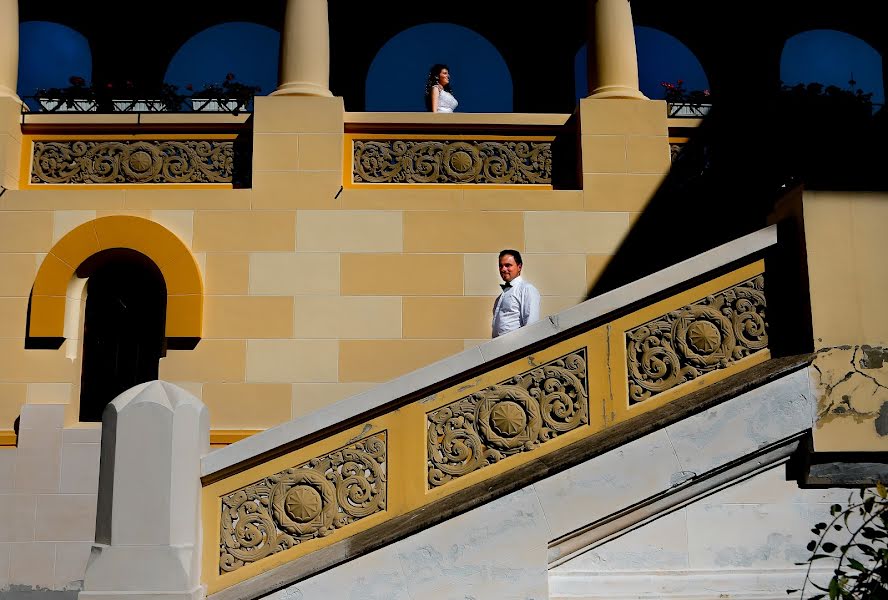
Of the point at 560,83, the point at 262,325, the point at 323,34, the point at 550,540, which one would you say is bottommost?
the point at 550,540

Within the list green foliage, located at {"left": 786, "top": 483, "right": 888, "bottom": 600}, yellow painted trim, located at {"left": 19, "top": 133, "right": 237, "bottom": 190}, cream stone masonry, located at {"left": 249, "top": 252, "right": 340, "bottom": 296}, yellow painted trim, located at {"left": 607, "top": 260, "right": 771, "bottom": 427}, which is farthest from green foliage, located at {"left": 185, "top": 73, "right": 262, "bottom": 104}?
green foliage, located at {"left": 786, "top": 483, "right": 888, "bottom": 600}

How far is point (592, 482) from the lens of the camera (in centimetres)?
520

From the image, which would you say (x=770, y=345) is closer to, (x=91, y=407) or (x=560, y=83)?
(x=91, y=407)

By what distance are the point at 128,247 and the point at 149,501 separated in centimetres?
517

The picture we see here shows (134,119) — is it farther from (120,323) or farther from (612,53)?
(612,53)

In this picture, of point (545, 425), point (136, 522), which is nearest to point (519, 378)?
point (545, 425)

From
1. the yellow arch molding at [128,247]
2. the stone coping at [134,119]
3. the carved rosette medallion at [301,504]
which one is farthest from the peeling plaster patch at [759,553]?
the stone coping at [134,119]

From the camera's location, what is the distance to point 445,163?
10336mm

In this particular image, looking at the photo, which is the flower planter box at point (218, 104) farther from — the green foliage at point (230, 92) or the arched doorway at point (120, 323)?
the arched doorway at point (120, 323)

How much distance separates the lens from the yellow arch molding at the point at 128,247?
966 cm

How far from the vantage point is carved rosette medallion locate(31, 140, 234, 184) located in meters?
10.3

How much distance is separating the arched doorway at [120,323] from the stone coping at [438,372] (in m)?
4.74

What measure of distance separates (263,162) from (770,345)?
620cm

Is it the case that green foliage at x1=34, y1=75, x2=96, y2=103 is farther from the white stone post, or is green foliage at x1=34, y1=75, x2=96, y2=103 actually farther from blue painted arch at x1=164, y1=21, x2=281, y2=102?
blue painted arch at x1=164, y1=21, x2=281, y2=102
